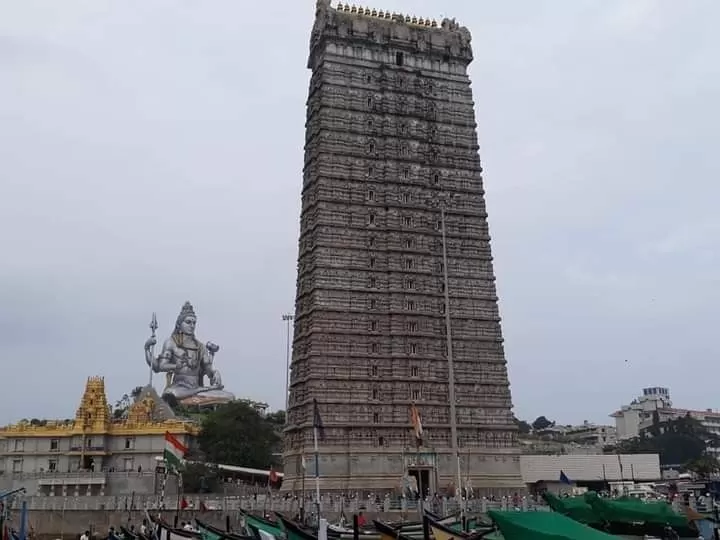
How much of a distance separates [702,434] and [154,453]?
103423 mm

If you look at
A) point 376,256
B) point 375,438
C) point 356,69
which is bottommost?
point 375,438

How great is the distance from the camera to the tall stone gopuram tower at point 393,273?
5928cm

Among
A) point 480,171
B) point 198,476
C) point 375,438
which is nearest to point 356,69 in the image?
point 480,171

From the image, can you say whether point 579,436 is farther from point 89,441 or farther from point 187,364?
point 89,441

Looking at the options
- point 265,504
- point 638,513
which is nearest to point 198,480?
point 265,504

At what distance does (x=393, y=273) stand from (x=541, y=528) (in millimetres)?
48767

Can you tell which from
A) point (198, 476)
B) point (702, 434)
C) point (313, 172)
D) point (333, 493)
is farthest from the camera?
point (702, 434)

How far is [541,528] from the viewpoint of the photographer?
1473 cm

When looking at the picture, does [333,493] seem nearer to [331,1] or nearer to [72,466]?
[72,466]

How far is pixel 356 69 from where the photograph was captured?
68125 millimetres

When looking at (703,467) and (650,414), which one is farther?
(650,414)

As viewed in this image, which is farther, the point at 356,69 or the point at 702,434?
the point at 702,434

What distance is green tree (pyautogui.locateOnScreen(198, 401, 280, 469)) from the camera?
81125 mm

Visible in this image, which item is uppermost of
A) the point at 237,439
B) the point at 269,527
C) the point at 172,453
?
the point at 237,439
